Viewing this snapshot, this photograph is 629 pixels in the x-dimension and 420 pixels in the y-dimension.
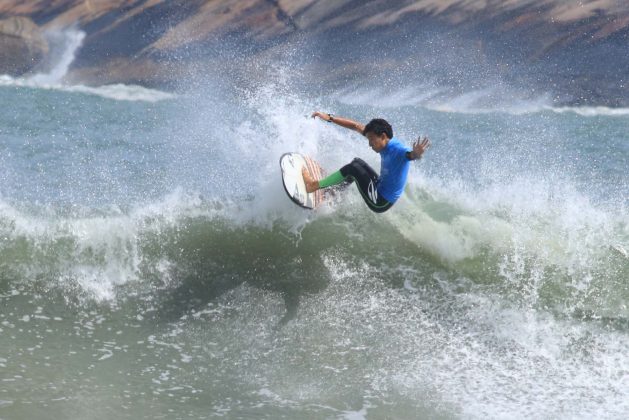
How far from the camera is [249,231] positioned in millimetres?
7098

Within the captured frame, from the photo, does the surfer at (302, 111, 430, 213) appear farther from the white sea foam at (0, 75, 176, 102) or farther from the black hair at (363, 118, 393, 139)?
the white sea foam at (0, 75, 176, 102)

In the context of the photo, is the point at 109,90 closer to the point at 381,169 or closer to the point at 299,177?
the point at 299,177

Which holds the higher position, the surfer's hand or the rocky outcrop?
the rocky outcrop

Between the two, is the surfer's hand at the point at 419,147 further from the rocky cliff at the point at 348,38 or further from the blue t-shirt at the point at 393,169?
the rocky cliff at the point at 348,38

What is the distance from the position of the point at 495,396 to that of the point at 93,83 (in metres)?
29.4

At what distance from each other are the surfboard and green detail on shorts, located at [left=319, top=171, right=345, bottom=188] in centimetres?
19

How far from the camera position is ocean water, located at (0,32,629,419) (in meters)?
5.02

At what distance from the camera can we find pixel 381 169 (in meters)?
6.20

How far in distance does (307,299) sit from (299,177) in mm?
1081

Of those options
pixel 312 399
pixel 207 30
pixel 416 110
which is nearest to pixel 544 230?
pixel 312 399

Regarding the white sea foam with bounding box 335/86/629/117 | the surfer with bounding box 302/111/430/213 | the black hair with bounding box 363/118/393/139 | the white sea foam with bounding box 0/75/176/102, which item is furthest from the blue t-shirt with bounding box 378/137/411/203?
the white sea foam with bounding box 0/75/176/102

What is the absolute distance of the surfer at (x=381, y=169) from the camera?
591 centimetres

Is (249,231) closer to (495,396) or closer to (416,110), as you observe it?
(495,396)

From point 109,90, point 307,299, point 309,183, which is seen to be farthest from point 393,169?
point 109,90
